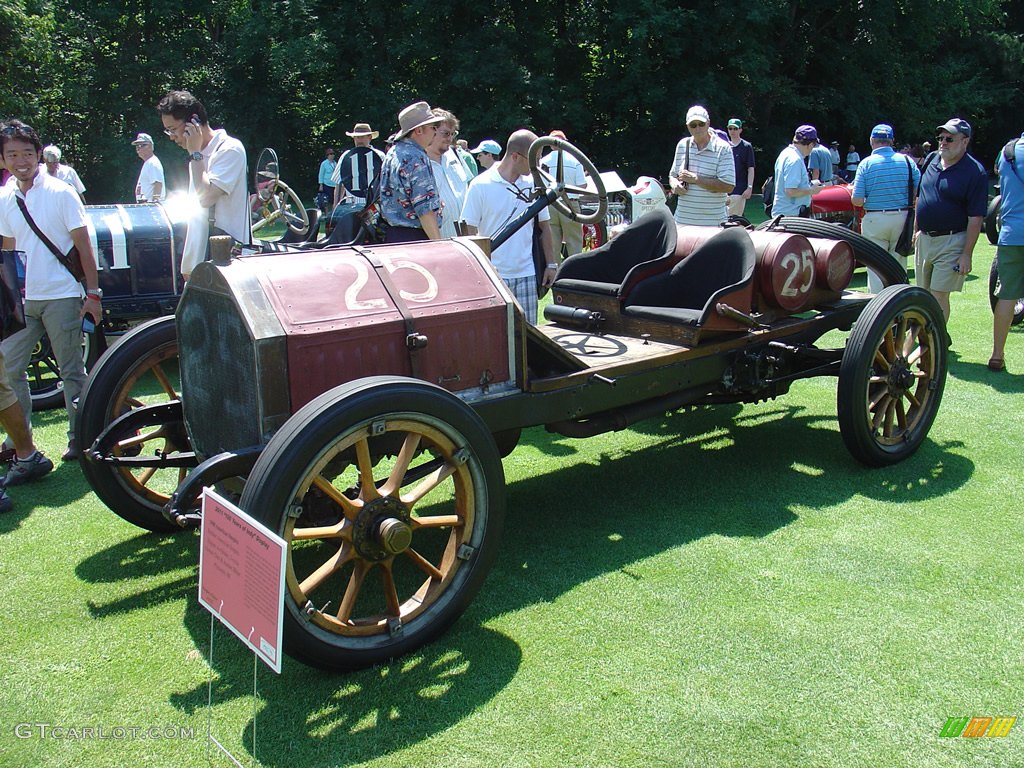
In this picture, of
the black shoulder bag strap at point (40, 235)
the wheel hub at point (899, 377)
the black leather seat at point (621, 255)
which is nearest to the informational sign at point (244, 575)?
the black leather seat at point (621, 255)

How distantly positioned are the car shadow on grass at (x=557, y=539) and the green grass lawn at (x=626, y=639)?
0.01m

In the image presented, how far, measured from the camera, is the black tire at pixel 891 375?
4.80 m

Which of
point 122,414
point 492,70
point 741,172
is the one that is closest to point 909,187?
point 741,172

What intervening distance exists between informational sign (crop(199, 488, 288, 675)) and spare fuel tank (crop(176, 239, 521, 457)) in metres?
0.58

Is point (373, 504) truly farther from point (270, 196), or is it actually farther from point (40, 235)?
point (270, 196)

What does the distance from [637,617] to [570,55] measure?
27618 millimetres

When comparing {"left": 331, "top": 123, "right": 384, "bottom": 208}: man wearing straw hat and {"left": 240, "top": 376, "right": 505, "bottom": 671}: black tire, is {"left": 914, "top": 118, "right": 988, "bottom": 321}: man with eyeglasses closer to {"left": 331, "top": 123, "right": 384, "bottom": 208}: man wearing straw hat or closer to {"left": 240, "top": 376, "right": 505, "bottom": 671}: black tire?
{"left": 240, "top": 376, "right": 505, "bottom": 671}: black tire

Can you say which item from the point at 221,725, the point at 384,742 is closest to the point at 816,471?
the point at 384,742

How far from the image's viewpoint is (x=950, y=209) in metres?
7.30

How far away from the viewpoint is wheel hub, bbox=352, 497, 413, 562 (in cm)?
315

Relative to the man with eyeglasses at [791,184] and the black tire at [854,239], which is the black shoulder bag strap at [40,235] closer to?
the black tire at [854,239]

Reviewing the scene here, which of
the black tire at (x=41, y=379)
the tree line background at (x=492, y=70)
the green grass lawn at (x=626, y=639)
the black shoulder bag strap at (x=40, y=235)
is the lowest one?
the green grass lawn at (x=626, y=639)

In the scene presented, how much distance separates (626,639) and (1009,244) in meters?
5.27

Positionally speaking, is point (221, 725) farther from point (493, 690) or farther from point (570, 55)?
point (570, 55)
